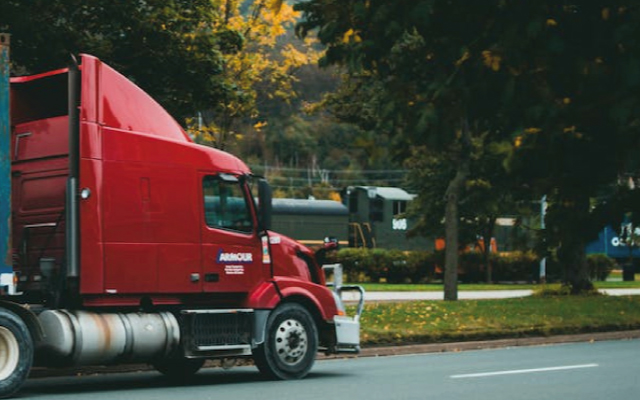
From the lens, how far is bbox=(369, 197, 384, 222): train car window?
168 ft

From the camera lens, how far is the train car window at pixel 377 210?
2021 inches

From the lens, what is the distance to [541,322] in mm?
20969

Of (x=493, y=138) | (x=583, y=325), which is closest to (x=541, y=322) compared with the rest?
(x=583, y=325)

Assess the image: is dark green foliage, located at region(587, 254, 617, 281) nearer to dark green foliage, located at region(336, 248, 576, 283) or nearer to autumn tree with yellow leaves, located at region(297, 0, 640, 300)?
dark green foliage, located at region(336, 248, 576, 283)

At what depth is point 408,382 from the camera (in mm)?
12164

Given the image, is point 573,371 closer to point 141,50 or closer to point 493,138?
point 141,50

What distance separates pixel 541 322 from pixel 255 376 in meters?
9.02

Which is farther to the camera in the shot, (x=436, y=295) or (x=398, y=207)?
(x=398, y=207)

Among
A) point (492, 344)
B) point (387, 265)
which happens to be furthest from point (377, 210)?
point (492, 344)

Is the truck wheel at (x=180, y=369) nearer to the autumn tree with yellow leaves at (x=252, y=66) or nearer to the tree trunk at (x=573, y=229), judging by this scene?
the autumn tree with yellow leaves at (x=252, y=66)

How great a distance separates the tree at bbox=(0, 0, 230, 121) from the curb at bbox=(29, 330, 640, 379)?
4290 mm

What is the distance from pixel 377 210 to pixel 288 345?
3902 centimetres

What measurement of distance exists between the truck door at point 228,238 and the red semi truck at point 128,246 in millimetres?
14

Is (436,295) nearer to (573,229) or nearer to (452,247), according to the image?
(452,247)
